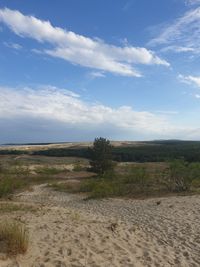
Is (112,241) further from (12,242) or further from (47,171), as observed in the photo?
(47,171)

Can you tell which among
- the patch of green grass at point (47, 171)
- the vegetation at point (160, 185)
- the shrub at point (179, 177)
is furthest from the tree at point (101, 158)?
the shrub at point (179, 177)

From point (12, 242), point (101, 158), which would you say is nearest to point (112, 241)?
point (12, 242)

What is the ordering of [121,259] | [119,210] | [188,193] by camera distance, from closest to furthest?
[121,259] < [119,210] < [188,193]

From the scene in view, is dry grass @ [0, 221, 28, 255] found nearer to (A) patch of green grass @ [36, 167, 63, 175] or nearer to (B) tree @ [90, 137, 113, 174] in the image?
(B) tree @ [90, 137, 113, 174]

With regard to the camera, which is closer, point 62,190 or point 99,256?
point 99,256

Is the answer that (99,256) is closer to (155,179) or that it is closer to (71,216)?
(71,216)

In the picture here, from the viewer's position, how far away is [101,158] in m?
51.7

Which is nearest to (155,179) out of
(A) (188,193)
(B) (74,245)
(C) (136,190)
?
(C) (136,190)

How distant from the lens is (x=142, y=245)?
1229 centimetres

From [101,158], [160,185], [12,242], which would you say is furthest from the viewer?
[101,158]

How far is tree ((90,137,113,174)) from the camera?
5141 cm

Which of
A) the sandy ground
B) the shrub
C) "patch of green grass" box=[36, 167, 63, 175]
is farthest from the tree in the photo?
the sandy ground

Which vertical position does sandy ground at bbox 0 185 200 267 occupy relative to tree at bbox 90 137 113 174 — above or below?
below

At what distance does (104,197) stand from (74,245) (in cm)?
1824
